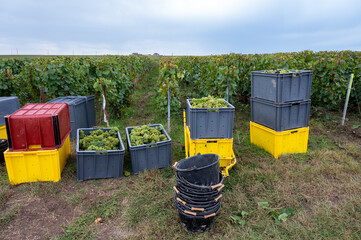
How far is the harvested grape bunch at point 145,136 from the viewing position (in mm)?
4801

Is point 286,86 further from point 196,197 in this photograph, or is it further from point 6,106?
point 6,106

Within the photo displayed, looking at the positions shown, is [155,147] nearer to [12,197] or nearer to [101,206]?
[101,206]

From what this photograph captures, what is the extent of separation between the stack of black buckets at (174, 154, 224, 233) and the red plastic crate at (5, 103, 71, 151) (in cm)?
242

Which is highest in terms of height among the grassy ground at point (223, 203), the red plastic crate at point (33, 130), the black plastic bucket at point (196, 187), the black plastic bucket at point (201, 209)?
the red plastic crate at point (33, 130)

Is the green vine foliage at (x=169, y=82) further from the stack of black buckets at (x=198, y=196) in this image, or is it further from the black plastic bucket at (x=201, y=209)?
the black plastic bucket at (x=201, y=209)

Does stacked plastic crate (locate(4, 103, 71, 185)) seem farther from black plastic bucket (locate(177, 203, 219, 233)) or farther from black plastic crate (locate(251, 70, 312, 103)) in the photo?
black plastic crate (locate(251, 70, 312, 103))

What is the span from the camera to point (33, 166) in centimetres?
433

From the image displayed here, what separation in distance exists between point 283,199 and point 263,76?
103 inches

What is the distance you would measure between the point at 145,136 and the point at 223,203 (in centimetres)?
196

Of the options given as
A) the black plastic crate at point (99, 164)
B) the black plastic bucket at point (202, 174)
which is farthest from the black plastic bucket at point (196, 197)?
the black plastic crate at point (99, 164)

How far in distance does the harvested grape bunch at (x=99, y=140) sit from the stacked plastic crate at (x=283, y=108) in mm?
3204

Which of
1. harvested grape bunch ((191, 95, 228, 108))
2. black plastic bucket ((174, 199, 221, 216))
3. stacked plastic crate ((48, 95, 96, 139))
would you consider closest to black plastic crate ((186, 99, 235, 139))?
harvested grape bunch ((191, 95, 228, 108))

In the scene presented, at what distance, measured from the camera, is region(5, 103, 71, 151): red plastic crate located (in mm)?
4109

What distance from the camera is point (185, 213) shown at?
3.12 m
